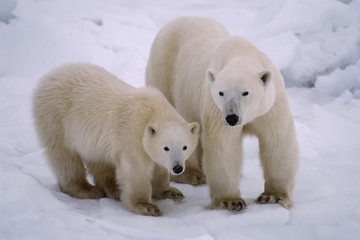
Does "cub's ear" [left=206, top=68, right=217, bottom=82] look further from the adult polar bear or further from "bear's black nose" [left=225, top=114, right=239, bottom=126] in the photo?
"bear's black nose" [left=225, top=114, right=239, bottom=126]

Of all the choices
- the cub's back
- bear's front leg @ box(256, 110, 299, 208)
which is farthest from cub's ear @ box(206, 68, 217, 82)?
the cub's back

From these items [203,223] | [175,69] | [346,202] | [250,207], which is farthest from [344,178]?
[175,69]

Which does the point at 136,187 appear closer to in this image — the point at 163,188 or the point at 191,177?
the point at 163,188

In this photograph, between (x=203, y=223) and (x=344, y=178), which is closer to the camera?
(x=203, y=223)

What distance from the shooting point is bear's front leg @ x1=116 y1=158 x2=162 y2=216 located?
12.6 feet

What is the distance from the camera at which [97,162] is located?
4.32 m

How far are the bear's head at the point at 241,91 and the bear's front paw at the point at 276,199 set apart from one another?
2.62ft

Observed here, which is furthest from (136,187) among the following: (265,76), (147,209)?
(265,76)

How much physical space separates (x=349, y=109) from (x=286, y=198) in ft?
8.61

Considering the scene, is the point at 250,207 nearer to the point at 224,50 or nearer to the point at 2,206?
the point at 224,50

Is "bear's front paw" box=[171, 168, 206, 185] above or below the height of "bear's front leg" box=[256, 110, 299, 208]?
below

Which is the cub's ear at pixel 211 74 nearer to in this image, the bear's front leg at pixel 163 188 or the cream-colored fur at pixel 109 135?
the cream-colored fur at pixel 109 135

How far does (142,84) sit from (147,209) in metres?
3.56

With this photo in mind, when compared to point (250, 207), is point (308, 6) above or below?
above
